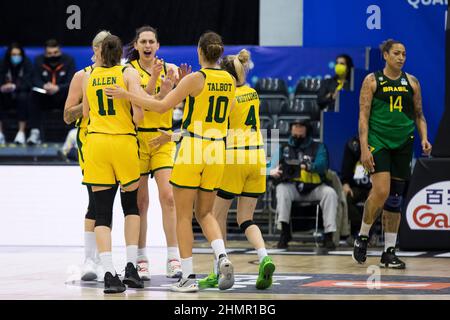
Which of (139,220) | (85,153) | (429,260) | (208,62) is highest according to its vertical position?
(208,62)

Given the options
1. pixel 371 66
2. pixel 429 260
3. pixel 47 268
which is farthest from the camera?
pixel 371 66

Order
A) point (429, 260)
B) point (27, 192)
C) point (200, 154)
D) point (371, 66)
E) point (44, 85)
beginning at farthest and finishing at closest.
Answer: point (44, 85)
point (371, 66)
point (27, 192)
point (429, 260)
point (200, 154)

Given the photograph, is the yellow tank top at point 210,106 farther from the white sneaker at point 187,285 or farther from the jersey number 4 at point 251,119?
the white sneaker at point 187,285

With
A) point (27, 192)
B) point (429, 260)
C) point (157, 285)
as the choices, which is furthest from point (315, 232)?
point (157, 285)

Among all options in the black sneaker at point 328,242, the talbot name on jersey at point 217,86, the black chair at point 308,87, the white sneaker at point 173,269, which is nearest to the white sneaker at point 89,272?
the white sneaker at point 173,269

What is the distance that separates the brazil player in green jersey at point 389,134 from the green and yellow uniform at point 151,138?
2179mm

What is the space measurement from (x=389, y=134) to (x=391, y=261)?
4.03 feet

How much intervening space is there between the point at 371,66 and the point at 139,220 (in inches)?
251

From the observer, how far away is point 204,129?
8.30 m

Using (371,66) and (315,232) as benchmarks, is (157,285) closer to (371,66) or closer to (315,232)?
(315,232)

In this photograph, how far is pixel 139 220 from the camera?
868cm

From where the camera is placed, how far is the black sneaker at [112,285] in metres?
8.22

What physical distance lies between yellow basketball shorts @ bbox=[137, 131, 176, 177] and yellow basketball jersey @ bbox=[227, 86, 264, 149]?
655mm

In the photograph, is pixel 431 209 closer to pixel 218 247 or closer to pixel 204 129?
pixel 218 247
